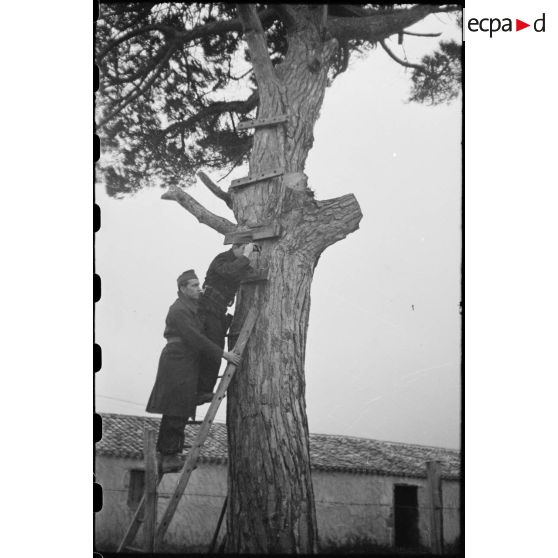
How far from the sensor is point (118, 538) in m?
4.58

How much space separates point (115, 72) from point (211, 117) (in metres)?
0.69

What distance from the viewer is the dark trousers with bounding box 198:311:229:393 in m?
4.93

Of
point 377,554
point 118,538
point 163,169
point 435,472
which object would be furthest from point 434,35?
point 118,538

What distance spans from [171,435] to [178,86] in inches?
90.6

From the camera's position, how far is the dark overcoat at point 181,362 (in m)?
4.84

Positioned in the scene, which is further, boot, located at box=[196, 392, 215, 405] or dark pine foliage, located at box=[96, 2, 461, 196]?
dark pine foliage, located at box=[96, 2, 461, 196]

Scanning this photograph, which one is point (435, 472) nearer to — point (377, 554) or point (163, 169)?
point (377, 554)

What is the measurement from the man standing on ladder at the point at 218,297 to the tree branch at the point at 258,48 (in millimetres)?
1266

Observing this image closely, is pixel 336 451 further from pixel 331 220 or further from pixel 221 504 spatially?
pixel 331 220

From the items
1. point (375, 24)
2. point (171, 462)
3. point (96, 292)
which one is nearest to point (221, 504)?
point (171, 462)

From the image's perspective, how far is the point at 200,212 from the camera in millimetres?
5215

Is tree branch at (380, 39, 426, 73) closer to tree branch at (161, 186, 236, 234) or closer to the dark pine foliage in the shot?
the dark pine foliage

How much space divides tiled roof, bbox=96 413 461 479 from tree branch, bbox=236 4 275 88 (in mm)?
2390
